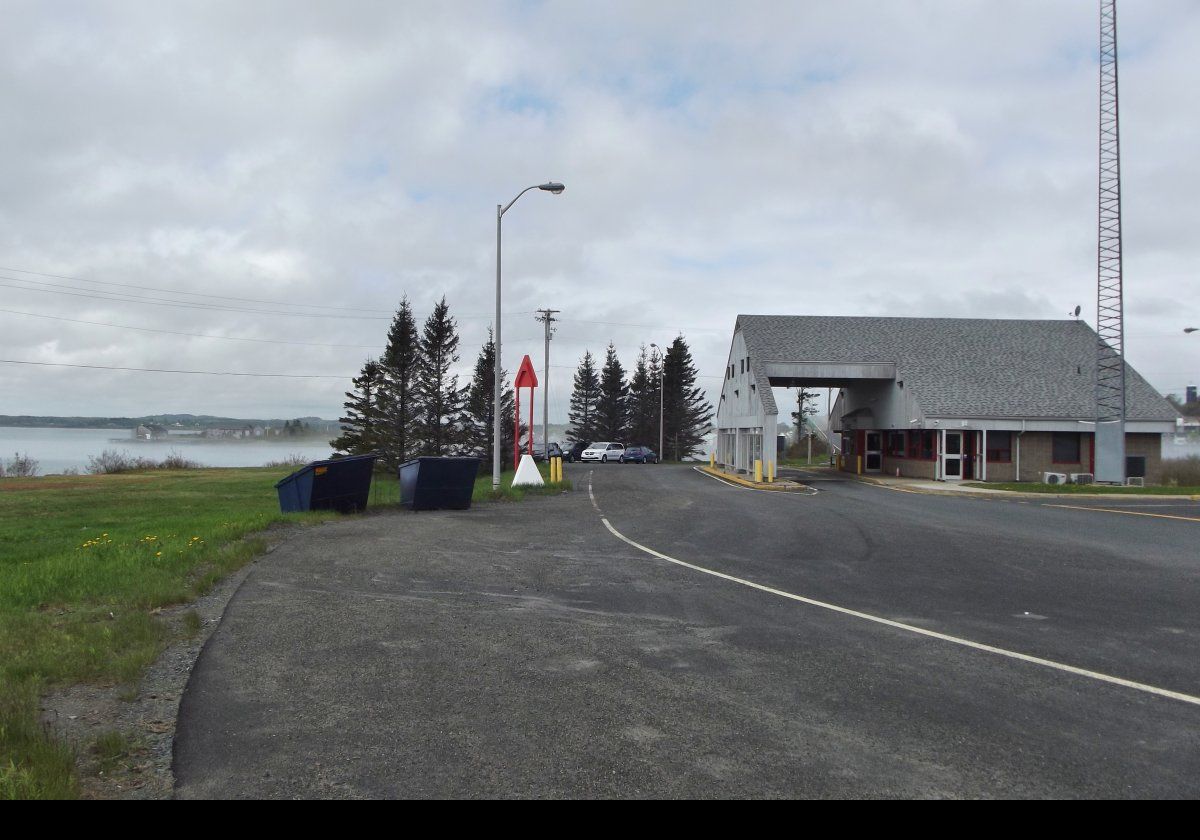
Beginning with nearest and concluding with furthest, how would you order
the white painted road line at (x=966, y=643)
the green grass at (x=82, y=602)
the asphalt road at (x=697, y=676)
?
1. the asphalt road at (x=697, y=676)
2. the green grass at (x=82, y=602)
3. the white painted road line at (x=966, y=643)

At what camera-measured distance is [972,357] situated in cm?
4194

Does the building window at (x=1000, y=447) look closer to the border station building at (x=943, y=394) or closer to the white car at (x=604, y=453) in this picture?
the border station building at (x=943, y=394)

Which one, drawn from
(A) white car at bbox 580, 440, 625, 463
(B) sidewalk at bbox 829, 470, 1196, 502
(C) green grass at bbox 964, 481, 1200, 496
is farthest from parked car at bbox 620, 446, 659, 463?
(C) green grass at bbox 964, 481, 1200, 496

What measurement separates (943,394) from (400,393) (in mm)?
33208

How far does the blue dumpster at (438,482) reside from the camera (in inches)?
772

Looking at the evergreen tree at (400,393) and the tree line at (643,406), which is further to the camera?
the tree line at (643,406)

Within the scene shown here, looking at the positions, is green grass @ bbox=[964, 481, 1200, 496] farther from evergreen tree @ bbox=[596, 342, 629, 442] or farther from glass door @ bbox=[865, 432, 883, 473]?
evergreen tree @ bbox=[596, 342, 629, 442]

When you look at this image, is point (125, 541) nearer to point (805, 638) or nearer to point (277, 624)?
point (277, 624)

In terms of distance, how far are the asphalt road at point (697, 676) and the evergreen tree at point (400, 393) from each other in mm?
41048

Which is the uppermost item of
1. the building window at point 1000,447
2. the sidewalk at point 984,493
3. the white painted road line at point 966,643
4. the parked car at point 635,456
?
the building window at point 1000,447

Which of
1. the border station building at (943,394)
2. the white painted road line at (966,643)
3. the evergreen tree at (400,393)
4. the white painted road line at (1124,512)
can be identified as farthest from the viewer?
the evergreen tree at (400,393)

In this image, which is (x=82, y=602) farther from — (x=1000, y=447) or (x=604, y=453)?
(x=604, y=453)

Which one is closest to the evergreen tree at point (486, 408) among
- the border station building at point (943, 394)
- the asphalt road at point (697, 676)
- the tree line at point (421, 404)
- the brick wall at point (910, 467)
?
the tree line at point (421, 404)

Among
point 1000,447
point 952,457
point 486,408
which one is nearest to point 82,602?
point 952,457
